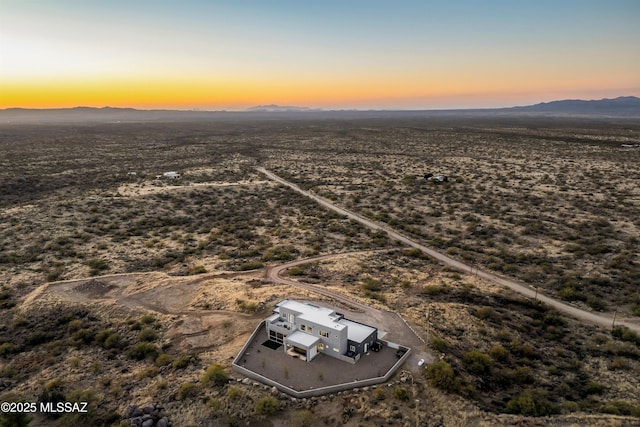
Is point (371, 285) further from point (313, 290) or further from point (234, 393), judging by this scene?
point (234, 393)

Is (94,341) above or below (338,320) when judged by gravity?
below

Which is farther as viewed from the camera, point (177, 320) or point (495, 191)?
point (495, 191)

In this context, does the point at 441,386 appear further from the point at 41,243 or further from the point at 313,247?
the point at 41,243

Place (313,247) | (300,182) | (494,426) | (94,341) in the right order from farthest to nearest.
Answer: (300,182)
(313,247)
(94,341)
(494,426)

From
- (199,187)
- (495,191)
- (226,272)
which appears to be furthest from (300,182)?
(226,272)

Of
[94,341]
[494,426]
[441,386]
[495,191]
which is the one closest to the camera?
[494,426]

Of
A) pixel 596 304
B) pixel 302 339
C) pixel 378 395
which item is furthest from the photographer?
pixel 596 304

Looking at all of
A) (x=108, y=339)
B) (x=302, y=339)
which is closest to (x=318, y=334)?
(x=302, y=339)
